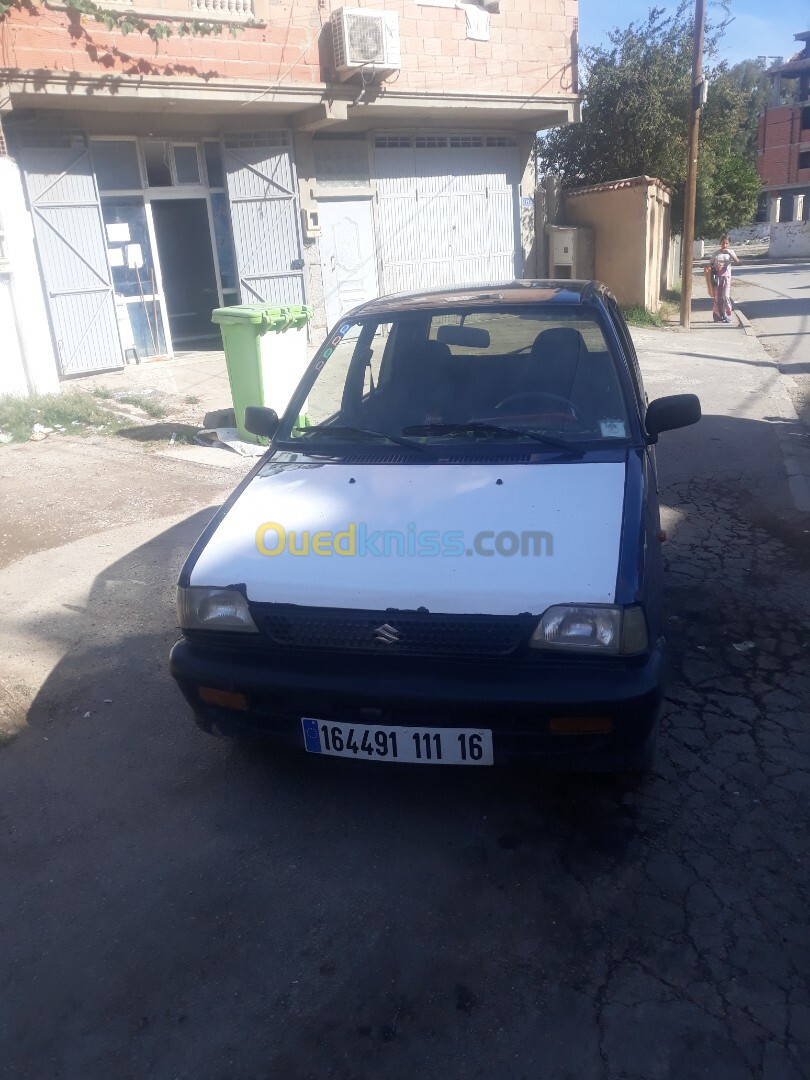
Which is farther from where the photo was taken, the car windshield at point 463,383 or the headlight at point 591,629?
the car windshield at point 463,383

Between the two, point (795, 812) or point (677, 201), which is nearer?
point (795, 812)

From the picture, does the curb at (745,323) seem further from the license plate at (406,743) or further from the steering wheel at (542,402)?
the license plate at (406,743)

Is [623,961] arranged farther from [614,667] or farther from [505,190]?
[505,190]

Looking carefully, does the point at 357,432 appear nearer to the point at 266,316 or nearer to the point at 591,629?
the point at 591,629

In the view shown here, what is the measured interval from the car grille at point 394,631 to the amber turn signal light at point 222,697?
239 mm

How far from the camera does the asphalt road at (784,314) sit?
461 inches

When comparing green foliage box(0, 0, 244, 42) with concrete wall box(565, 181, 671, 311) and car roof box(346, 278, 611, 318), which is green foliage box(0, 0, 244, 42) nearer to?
car roof box(346, 278, 611, 318)

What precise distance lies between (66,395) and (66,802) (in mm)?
7823

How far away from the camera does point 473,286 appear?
4508 mm

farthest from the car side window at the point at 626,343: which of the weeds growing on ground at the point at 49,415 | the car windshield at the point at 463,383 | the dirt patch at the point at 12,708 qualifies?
the weeds growing on ground at the point at 49,415

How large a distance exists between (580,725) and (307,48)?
12841 millimetres

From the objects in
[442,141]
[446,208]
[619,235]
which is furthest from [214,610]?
[619,235]

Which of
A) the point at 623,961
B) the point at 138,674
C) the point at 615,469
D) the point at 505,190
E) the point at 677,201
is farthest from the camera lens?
the point at 677,201

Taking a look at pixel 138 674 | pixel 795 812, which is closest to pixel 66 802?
pixel 138 674
